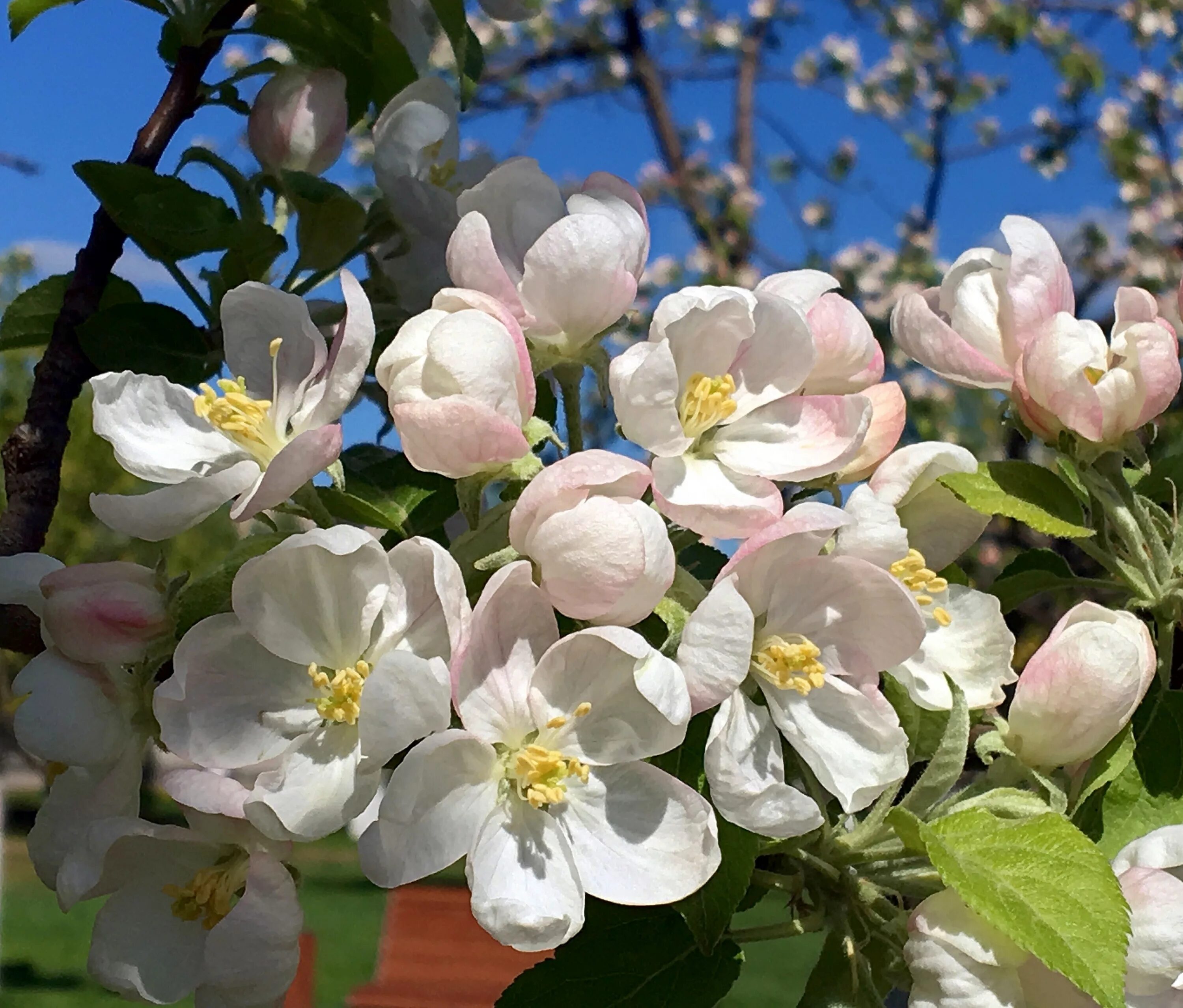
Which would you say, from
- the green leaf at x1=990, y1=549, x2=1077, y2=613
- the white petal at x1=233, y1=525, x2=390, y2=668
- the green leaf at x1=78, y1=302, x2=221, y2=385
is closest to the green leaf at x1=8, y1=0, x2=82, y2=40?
the green leaf at x1=78, y1=302, x2=221, y2=385

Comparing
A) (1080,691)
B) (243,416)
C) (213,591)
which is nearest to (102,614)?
(213,591)

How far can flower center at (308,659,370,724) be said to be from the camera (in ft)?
2.29

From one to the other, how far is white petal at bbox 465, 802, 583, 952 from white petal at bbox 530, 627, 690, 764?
1.8 inches

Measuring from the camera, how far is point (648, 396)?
2.39 ft

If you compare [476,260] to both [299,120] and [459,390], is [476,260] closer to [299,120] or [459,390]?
→ [459,390]

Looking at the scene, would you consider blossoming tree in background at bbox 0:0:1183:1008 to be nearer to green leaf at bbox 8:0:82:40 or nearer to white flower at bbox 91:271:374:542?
white flower at bbox 91:271:374:542

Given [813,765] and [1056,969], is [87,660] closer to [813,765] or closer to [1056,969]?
[813,765]

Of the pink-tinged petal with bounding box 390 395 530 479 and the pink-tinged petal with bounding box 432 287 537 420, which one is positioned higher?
the pink-tinged petal with bounding box 432 287 537 420

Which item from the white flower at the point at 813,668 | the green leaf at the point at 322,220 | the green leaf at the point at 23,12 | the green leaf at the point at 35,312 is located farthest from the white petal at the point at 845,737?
the green leaf at the point at 23,12

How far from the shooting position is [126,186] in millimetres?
1049

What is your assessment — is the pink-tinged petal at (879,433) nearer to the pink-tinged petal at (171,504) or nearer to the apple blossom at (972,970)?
the apple blossom at (972,970)

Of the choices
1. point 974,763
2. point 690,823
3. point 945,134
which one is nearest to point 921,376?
point 945,134

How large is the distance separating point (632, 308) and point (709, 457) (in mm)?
135

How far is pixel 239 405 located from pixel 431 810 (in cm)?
33
